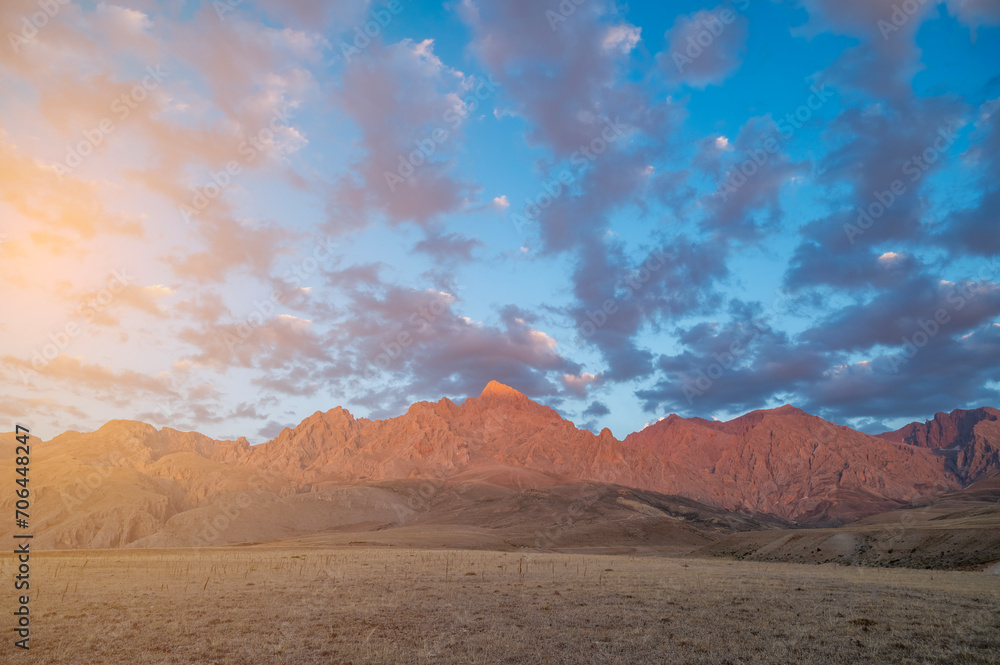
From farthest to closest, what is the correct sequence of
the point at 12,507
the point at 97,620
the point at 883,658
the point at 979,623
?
the point at 12,507
the point at 97,620
the point at 979,623
the point at 883,658

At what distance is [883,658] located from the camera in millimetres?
13789

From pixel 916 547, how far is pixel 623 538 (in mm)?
93290

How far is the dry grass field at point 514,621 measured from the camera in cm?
1439

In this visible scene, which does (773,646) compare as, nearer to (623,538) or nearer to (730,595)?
(730,595)

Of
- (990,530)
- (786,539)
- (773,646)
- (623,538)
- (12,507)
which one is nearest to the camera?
(773,646)

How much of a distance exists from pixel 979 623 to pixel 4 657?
91.9 feet

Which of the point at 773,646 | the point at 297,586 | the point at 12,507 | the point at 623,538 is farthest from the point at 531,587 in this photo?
the point at 12,507

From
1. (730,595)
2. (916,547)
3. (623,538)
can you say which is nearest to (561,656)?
(730,595)

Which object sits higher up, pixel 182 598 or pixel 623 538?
pixel 182 598

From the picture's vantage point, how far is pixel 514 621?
1839cm

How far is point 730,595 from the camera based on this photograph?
2344 cm

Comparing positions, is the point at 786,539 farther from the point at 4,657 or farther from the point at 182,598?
the point at 4,657

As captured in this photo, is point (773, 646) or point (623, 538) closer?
point (773, 646)

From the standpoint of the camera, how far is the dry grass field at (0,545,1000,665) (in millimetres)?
14391
